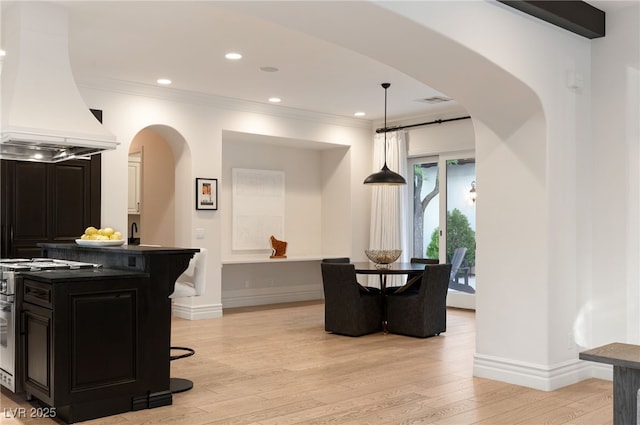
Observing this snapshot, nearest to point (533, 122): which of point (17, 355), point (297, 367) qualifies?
point (297, 367)

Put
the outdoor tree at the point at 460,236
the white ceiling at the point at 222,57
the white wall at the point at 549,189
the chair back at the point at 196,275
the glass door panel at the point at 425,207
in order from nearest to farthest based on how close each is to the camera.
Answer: the white wall at the point at 549,189, the chair back at the point at 196,275, the white ceiling at the point at 222,57, the outdoor tree at the point at 460,236, the glass door panel at the point at 425,207

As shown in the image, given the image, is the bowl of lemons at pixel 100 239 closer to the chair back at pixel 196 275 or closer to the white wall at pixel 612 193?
the chair back at pixel 196 275

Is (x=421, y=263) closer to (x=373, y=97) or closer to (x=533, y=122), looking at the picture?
(x=373, y=97)

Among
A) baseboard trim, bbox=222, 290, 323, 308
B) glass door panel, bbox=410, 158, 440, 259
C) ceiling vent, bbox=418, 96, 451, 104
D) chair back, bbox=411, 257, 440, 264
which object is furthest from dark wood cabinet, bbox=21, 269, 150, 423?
glass door panel, bbox=410, 158, 440, 259

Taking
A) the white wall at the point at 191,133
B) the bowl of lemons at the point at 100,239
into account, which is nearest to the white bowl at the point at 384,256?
the white wall at the point at 191,133

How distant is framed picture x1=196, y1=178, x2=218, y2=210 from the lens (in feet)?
26.1

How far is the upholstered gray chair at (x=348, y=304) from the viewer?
671cm

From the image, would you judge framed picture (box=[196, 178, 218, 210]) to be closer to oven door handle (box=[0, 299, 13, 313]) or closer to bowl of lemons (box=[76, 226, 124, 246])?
bowl of lemons (box=[76, 226, 124, 246])

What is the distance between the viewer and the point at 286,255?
9.52 metres

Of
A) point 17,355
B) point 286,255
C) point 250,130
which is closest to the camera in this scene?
point 17,355

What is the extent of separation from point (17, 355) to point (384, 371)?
2755 mm

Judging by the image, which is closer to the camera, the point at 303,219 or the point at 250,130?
the point at 250,130

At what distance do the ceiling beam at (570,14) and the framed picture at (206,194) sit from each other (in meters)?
4.72

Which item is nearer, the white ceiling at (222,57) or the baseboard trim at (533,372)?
the baseboard trim at (533,372)
